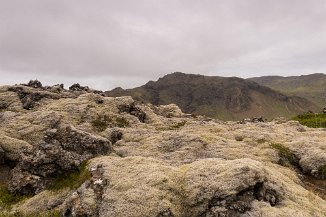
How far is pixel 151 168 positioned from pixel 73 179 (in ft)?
28.9

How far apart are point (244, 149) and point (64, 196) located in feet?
70.1

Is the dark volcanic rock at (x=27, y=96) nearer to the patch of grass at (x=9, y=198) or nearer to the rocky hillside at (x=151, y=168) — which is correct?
the rocky hillside at (x=151, y=168)

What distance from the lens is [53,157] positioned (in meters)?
39.0

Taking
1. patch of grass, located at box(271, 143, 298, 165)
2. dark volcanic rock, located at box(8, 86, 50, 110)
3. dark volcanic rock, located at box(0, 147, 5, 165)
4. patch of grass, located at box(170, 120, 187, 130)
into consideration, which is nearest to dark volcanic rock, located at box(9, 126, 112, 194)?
dark volcanic rock, located at box(0, 147, 5, 165)

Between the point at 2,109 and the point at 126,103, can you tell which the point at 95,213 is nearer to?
the point at 126,103

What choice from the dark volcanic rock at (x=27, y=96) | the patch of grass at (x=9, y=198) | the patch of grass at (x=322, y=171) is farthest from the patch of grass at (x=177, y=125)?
the patch of grass at (x=9, y=198)

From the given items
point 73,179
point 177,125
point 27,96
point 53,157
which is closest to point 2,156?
point 53,157

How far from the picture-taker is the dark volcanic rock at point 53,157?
124ft

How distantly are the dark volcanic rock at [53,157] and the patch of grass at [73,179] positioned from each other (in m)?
0.58

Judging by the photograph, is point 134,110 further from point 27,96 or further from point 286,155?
point 286,155

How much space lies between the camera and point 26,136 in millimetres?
53281

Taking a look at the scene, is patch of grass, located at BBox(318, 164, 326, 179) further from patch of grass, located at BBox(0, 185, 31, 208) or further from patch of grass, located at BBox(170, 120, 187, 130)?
patch of grass, located at BBox(0, 185, 31, 208)

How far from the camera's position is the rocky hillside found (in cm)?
2878

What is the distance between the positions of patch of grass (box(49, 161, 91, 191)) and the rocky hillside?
5.1 inches
